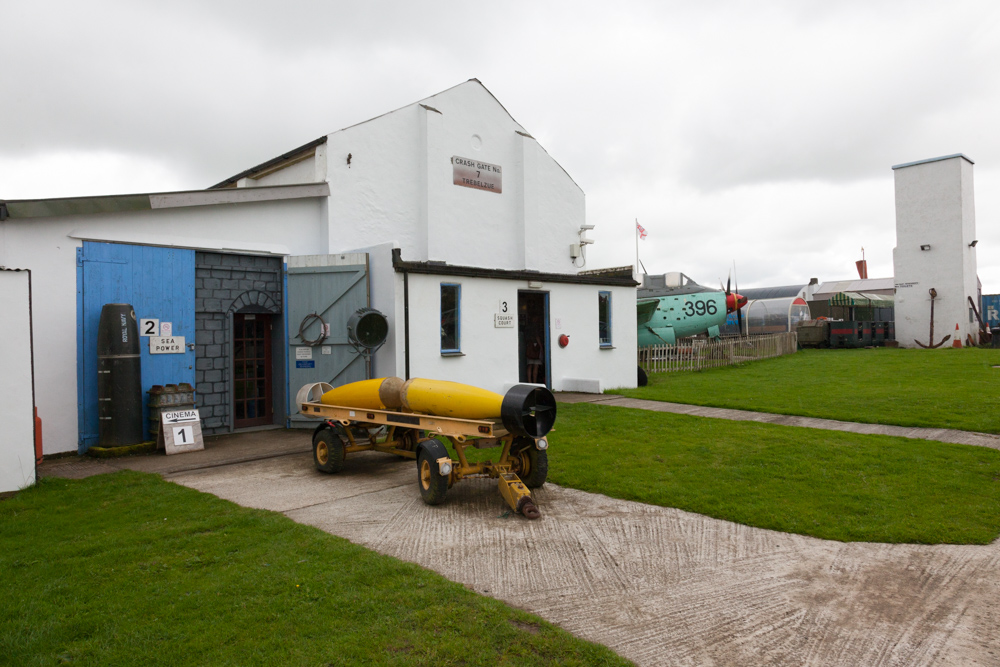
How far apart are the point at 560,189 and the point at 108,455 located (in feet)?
44.5

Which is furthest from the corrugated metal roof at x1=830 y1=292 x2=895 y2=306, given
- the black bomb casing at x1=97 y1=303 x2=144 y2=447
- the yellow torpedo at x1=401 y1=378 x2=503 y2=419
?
the black bomb casing at x1=97 y1=303 x2=144 y2=447

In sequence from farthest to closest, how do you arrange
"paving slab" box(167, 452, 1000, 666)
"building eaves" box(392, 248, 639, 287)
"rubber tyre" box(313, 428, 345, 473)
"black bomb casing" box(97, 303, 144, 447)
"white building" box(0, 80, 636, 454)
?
"building eaves" box(392, 248, 639, 287), "white building" box(0, 80, 636, 454), "black bomb casing" box(97, 303, 144, 447), "rubber tyre" box(313, 428, 345, 473), "paving slab" box(167, 452, 1000, 666)

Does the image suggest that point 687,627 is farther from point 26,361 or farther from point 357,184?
point 357,184

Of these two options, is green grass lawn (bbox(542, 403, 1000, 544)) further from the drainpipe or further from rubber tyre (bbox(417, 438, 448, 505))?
the drainpipe

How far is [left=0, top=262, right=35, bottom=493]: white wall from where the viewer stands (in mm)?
6793

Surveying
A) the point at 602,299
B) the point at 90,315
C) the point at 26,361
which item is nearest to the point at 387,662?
the point at 26,361

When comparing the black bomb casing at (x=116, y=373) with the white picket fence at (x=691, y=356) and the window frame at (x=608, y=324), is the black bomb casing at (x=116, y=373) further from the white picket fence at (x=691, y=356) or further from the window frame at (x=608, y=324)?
the white picket fence at (x=691, y=356)

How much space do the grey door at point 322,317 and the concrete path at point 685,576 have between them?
172 inches

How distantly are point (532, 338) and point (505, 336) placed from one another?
1910 millimetres

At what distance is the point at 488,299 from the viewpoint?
13.0 m

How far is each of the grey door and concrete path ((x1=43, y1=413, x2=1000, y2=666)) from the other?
172 inches

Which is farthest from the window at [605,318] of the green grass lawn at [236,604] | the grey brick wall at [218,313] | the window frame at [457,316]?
the green grass lawn at [236,604]

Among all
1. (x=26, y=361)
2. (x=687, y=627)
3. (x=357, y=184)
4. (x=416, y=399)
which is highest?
(x=357, y=184)

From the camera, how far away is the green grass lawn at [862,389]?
10.7 metres
